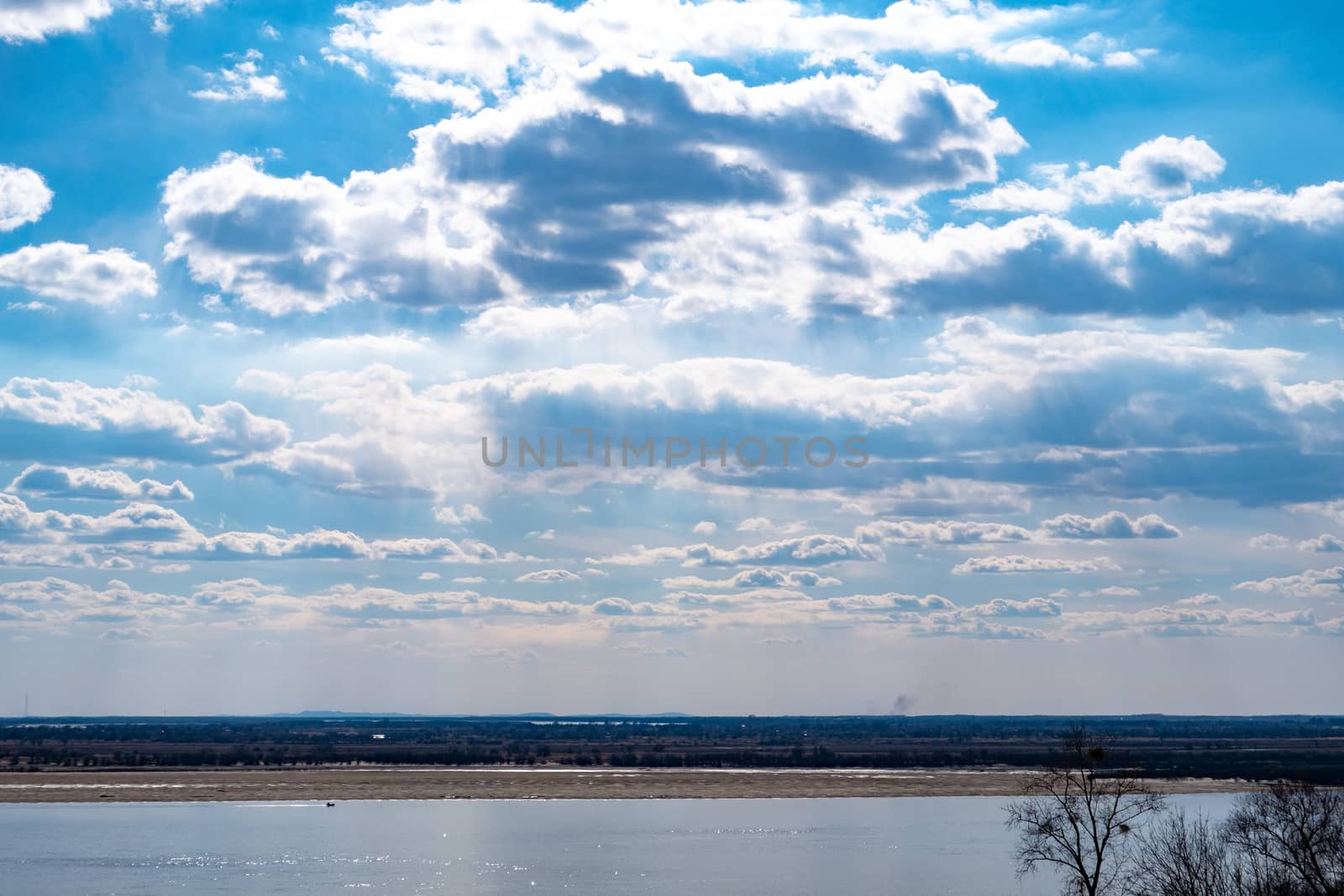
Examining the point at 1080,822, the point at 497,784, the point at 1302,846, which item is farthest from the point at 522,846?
the point at 1302,846

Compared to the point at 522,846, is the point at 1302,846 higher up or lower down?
higher up

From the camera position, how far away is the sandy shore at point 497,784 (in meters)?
138

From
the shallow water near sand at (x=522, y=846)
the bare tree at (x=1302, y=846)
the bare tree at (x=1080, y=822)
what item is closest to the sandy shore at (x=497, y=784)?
the shallow water near sand at (x=522, y=846)

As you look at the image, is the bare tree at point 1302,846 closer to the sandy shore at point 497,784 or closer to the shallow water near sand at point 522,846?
the shallow water near sand at point 522,846

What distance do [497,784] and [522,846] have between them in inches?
1942

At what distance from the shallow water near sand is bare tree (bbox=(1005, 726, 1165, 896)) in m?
3.48

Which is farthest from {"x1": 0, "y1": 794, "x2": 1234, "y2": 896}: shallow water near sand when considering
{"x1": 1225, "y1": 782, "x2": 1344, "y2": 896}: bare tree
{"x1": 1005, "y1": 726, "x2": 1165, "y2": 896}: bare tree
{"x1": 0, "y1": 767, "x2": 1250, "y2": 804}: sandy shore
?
{"x1": 1225, "y1": 782, "x2": 1344, "y2": 896}: bare tree

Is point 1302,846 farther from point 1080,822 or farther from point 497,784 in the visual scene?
point 497,784

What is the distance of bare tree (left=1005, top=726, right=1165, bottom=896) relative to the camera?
50.6 meters

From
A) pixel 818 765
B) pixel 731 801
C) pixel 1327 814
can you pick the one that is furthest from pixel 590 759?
pixel 1327 814

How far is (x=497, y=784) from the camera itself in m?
148

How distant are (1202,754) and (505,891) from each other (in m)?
145

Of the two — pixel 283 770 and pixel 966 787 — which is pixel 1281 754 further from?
pixel 283 770

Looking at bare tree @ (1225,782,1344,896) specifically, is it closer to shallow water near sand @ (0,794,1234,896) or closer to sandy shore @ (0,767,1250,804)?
shallow water near sand @ (0,794,1234,896)
